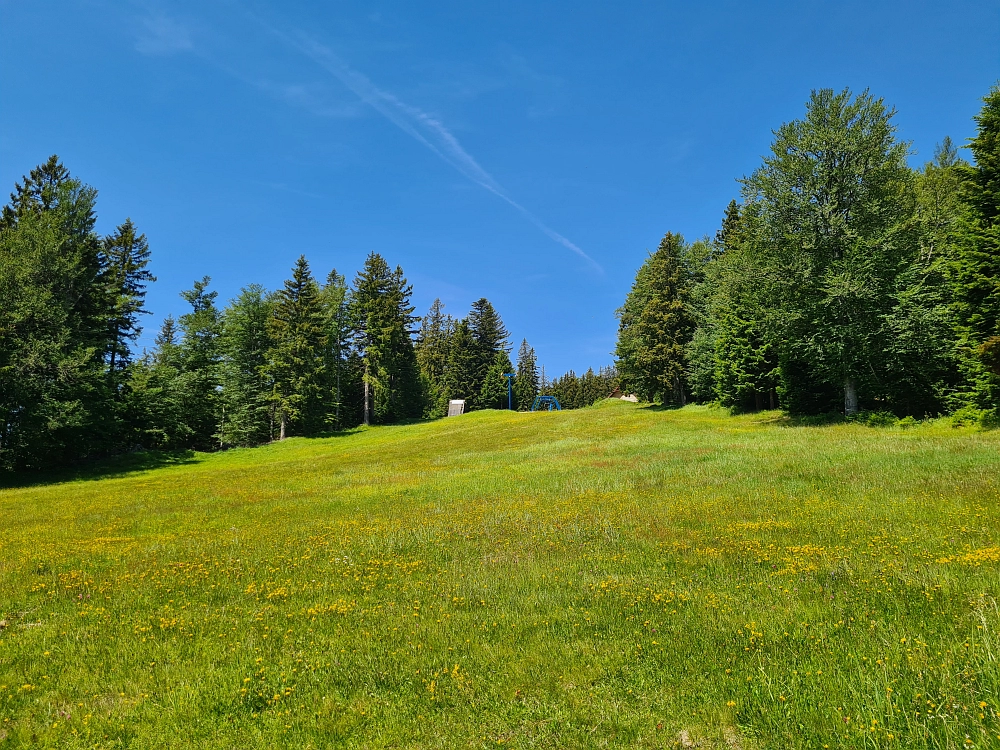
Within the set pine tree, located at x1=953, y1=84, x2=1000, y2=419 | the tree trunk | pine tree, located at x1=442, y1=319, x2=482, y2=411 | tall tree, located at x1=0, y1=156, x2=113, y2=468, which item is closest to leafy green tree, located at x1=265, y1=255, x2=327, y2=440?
tall tree, located at x1=0, y1=156, x2=113, y2=468

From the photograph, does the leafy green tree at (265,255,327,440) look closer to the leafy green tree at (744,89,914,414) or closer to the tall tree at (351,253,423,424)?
the tall tree at (351,253,423,424)

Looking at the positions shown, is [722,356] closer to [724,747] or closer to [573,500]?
[573,500]

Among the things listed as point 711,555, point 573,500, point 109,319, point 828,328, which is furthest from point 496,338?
point 711,555

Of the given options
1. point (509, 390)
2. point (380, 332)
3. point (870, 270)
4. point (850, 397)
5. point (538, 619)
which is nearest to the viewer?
point (538, 619)

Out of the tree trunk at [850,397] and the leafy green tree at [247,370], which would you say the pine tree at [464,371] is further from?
the tree trunk at [850,397]

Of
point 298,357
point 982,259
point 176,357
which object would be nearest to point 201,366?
point 176,357

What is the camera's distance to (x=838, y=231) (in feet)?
103

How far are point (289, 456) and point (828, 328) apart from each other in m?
42.1

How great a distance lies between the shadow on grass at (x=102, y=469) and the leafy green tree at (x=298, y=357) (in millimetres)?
12660

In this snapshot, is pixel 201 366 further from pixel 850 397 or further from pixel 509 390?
pixel 850 397

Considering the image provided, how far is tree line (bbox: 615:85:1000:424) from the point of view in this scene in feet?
72.9

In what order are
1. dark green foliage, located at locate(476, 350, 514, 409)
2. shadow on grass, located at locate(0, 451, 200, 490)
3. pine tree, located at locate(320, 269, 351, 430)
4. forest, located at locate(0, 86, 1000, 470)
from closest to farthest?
forest, located at locate(0, 86, 1000, 470) < shadow on grass, located at locate(0, 451, 200, 490) < pine tree, located at locate(320, 269, 351, 430) < dark green foliage, located at locate(476, 350, 514, 409)

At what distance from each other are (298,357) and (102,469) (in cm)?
2218

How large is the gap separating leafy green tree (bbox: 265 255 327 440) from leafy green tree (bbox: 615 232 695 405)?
37931 millimetres
